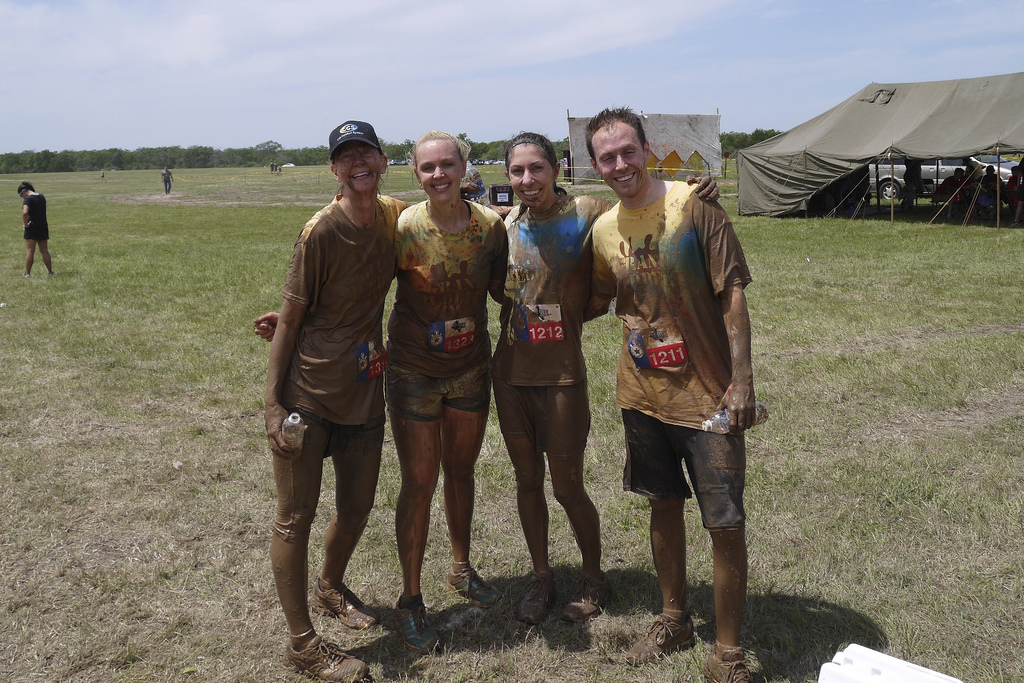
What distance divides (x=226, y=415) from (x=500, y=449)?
2331mm

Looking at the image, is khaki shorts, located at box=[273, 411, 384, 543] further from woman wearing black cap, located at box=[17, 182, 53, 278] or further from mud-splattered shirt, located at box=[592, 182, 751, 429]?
woman wearing black cap, located at box=[17, 182, 53, 278]

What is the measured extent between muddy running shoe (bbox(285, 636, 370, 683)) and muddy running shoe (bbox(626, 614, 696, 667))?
3.46ft

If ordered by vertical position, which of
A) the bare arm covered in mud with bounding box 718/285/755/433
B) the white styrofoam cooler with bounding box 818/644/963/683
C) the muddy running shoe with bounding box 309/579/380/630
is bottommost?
the muddy running shoe with bounding box 309/579/380/630

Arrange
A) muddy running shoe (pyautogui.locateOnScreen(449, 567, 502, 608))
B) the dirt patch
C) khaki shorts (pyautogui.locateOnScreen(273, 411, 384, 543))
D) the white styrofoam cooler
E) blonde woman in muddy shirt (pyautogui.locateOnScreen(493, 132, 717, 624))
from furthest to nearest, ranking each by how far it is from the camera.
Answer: the dirt patch, muddy running shoe (pyautogui.locateOnScreen(449, 567, 502, 608)), blonde woman in muddy shirt (pyautogui.locateOnScreen(493, 132, 717, 624)), khaki shorts (pyautogui.locateOnScreen(273, 411, 384, 543)), the white styrofoam cooler

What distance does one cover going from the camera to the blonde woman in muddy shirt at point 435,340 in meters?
3.19

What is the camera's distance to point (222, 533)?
445cm

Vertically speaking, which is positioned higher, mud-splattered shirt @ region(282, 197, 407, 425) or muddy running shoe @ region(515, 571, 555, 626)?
mud-splattered shirt @ region(282, 197, 407, 425)

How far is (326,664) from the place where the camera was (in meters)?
3.10

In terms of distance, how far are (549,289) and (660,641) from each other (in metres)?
1.46

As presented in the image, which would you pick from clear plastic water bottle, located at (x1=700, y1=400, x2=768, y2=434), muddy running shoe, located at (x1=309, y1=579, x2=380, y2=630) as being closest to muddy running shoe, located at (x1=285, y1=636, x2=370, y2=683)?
muddy running shoe, located at (x1=309, y1=579, x2=380, y2=630)

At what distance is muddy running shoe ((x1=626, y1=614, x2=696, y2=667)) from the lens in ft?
10.4

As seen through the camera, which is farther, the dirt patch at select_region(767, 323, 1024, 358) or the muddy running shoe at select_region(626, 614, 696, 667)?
the dirt patch at select_region(767, 323, 1024, 358)

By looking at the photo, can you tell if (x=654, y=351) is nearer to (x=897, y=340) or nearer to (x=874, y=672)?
(x=874, y=672)

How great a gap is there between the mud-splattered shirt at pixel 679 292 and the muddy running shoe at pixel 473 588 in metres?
1.31
